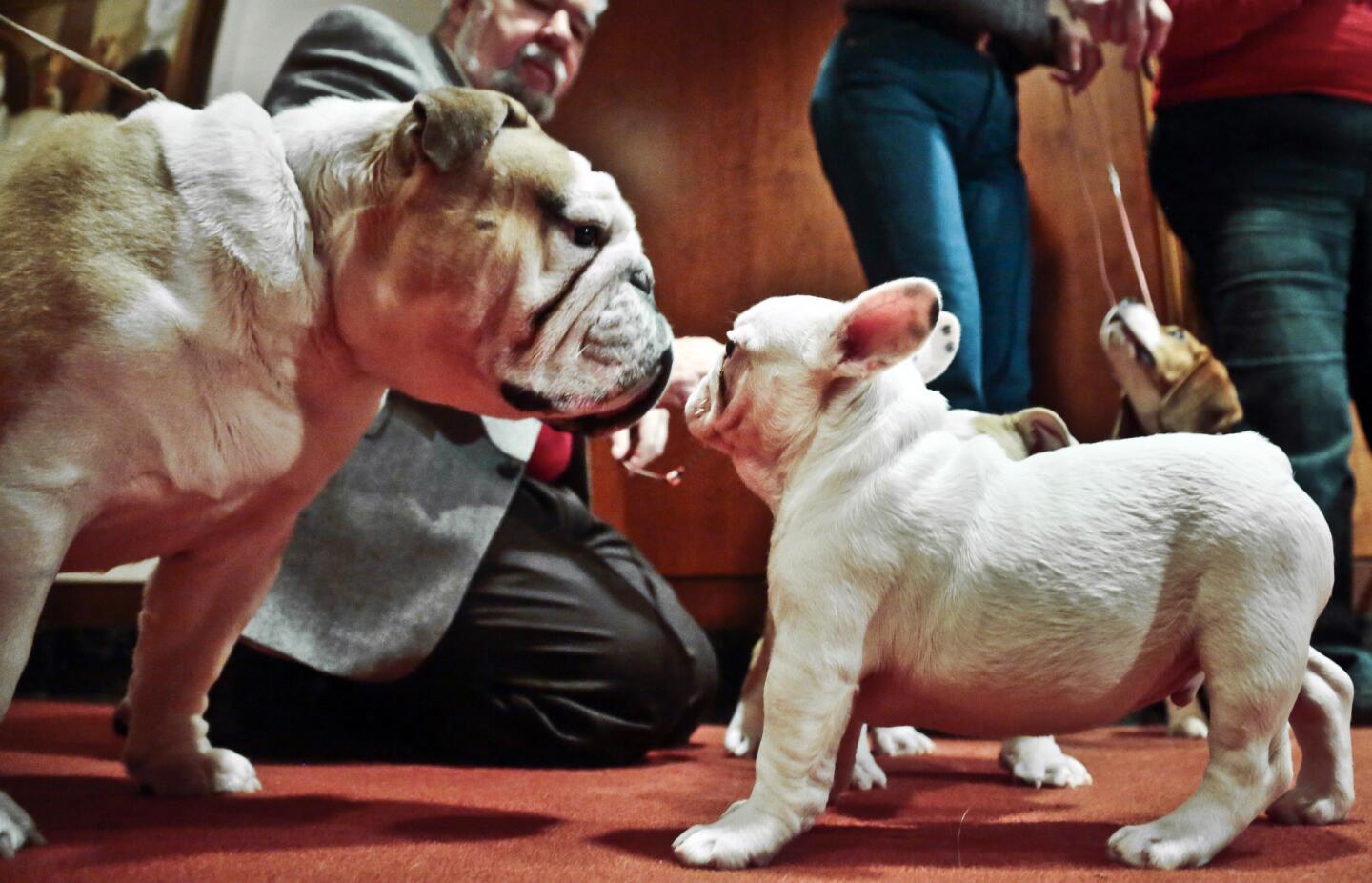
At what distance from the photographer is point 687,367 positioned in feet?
5.57

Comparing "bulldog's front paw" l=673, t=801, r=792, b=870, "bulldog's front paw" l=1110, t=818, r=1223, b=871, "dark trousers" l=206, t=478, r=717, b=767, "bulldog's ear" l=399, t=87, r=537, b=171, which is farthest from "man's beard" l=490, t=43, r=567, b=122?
"bulldog's front paw" l=1110, t=818, r=1223, b=871

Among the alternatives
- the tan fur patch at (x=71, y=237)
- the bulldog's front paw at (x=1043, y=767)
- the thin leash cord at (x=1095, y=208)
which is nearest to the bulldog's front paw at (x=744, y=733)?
the bulldog's front paw at (x=1043, y=767)

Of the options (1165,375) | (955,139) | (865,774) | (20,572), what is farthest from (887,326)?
(1165,375)

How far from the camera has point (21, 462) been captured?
101 centimetres

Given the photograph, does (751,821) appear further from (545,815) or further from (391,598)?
(391,598)

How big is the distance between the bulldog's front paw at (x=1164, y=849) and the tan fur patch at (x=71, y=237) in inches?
42.3

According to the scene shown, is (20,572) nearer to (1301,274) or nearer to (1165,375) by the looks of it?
(1301,274)

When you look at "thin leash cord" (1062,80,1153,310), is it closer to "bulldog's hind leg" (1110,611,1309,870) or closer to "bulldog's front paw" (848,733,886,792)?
"bulldog's front paw" (848,733,886,792)

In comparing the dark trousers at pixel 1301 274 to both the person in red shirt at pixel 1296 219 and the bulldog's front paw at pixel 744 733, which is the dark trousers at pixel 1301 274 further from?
the bulldog's front paw at pixel 744 733

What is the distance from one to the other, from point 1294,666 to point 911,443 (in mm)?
389

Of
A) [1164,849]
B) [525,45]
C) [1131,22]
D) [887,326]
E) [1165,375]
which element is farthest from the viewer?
[1165,375]

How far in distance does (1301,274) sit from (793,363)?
1247mm

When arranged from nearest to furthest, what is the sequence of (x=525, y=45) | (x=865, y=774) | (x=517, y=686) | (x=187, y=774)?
(x=187, y=774) → (x=865, y=774) → (x=517, y=686) → (x=525, y=45)

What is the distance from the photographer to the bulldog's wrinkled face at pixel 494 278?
117 cm
